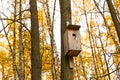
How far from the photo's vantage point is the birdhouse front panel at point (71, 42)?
343 cm

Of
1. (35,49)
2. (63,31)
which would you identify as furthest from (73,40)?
(35,49)

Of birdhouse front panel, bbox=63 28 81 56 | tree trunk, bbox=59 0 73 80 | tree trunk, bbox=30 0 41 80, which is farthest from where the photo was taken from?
tree trunk, bbox=30 0 41 80

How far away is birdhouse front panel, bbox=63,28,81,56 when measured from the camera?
11.2ft

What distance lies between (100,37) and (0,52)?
6120mm

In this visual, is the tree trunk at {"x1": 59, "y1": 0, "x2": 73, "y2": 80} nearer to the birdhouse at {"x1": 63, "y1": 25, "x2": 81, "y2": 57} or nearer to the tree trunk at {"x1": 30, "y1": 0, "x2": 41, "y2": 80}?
the birdhouse at {"x1": 63, "y1": 25, "x2": 81, "y2": 57}

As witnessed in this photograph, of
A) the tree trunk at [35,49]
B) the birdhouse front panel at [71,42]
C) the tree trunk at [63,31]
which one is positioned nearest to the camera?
the tree trunk at [63,31]

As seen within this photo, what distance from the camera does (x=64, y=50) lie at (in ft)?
11.5

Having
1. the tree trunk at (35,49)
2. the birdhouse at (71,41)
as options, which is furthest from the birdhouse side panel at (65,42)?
the tree trunk at (35,49)

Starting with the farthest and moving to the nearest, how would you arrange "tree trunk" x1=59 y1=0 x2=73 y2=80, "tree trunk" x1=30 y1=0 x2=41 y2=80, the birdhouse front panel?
"tree trunk" x1=30 y1=0 x2=41 y2=80
the birdhouse front panel
"tree trunk" x1=59 y1=0 x2=73 y2=80

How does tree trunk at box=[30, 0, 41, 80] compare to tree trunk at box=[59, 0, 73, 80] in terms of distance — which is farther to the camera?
tree trunk at box=[30, 0, 41, 80]

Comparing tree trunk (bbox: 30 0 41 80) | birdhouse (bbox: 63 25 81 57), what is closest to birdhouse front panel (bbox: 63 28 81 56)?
birdhouse (bbox: 63 25 81 57)

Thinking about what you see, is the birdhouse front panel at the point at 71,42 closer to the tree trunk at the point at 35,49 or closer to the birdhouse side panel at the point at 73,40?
the birdhouse side panel at the point at 73,40

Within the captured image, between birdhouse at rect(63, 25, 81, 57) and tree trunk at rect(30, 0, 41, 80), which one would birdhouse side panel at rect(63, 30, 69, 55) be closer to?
birdhouse at rect(63, 25, 81, 57)

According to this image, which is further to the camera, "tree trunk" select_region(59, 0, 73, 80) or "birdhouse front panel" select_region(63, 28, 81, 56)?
"birdhouse front panel" select_region(63, 28, 81, 56)
